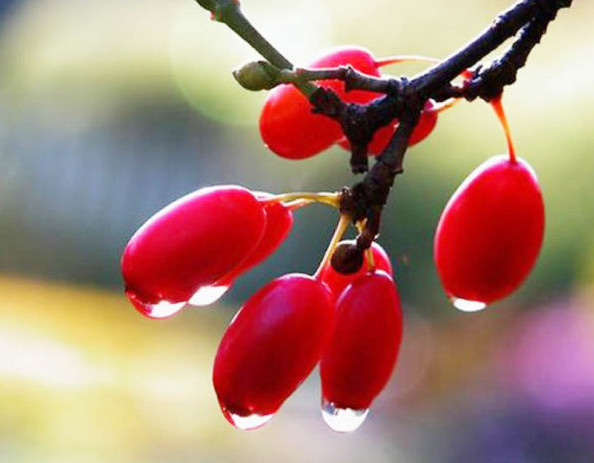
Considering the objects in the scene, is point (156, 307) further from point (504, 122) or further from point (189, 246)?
point (504, 122)

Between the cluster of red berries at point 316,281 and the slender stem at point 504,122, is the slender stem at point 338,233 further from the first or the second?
the slender stem at point 504,122

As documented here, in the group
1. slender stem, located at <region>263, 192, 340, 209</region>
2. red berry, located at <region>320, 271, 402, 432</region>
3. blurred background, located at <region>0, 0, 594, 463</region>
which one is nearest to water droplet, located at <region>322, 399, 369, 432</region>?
red berry, located at <region>320, 271, 402, 432</region>

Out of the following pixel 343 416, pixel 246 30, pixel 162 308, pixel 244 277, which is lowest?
pixel 244 277

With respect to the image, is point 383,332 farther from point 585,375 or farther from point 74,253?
point 74,253

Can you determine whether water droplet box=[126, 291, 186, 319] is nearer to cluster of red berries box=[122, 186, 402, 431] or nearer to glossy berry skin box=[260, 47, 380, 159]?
cluster of red berries box=[122, 186, 402, 431]

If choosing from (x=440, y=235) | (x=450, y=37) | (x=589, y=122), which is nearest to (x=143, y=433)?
(x=589, y=122)

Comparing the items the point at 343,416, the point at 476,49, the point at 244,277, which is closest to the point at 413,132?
the point at 476,49

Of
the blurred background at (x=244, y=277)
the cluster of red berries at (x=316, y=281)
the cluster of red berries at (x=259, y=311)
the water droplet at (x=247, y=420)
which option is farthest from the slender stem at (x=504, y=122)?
the blurred background at (x=244, y=277)
